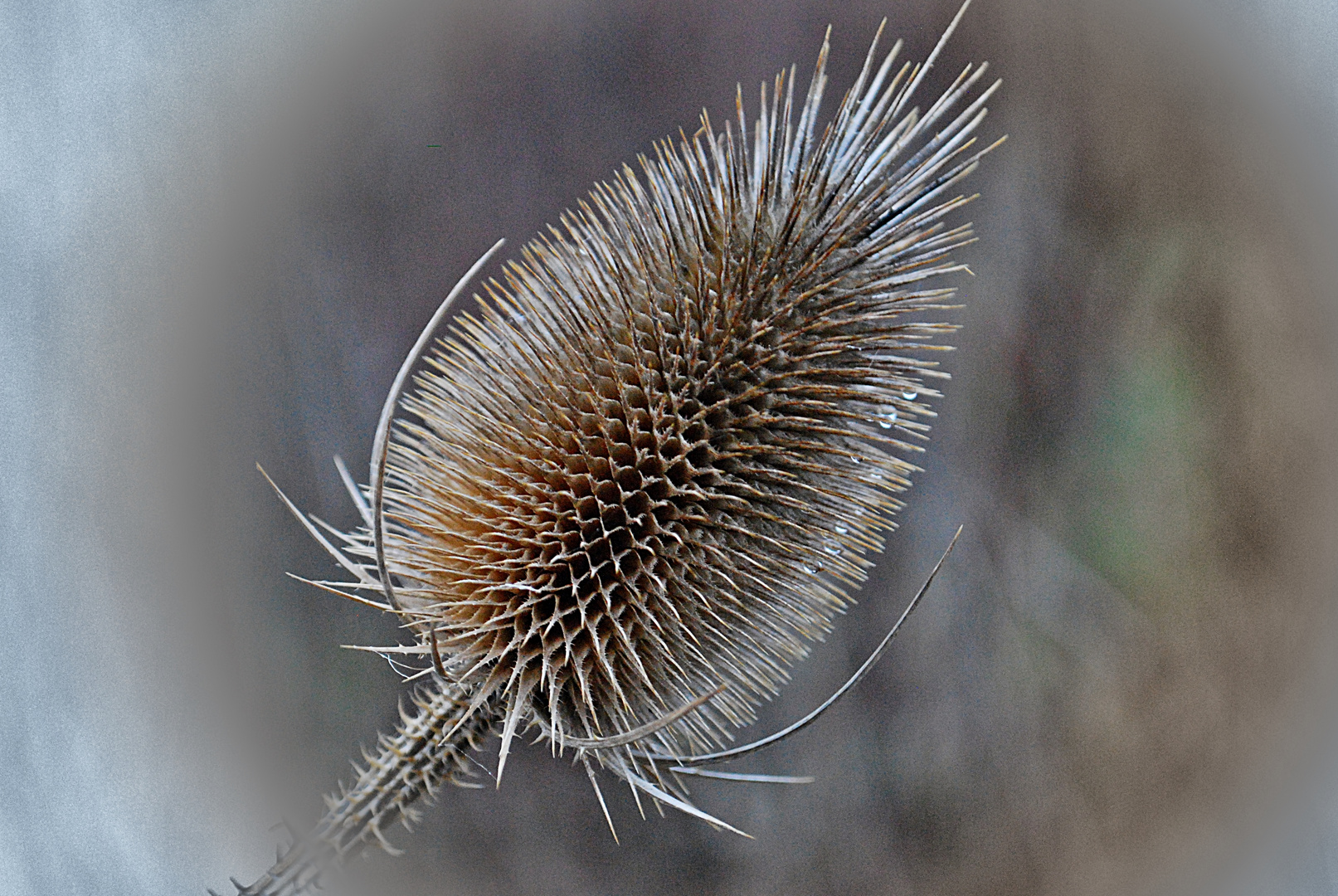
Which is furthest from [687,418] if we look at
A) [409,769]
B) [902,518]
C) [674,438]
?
[902,518]

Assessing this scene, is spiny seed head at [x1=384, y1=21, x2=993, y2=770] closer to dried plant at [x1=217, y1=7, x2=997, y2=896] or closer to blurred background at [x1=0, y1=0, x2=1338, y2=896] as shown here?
dried plant at [x1=217, y1=7, x2=997, y2=896]

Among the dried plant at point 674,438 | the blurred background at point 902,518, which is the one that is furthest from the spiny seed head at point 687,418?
the blurred background at point 902,518

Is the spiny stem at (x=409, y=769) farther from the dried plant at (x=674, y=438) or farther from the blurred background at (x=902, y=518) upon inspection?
the blurred background at (x=902, y=518)

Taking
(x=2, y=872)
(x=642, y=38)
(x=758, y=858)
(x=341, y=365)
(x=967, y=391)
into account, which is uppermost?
(x=642, y=38)

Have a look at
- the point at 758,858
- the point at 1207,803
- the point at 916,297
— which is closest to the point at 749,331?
the point at 916,297

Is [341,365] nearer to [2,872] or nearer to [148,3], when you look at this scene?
[148,3]

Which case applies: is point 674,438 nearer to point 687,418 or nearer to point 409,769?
point 687,418
